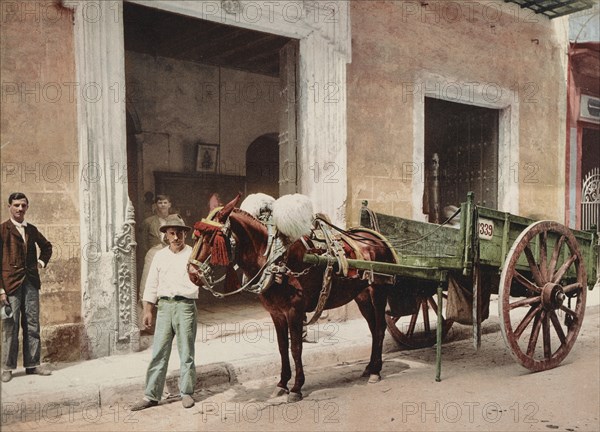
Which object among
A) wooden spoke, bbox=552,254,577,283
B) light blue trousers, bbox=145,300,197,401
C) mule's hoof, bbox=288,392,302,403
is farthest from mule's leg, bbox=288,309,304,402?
wooden spoke, bbox=552,254,577,283

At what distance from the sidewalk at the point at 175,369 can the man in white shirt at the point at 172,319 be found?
1.35 feet

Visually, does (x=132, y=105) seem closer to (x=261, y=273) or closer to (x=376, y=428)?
(x=261, y=273)

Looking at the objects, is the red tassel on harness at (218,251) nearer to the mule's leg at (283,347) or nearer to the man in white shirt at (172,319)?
the man in white shirt at (172,319)

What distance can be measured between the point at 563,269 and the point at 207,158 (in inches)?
274

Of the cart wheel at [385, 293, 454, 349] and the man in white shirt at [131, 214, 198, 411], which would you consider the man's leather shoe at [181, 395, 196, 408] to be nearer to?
the man in white shirt at [131, 214, 198, 411]

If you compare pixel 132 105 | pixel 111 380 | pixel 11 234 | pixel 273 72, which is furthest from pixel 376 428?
pixel 273 72

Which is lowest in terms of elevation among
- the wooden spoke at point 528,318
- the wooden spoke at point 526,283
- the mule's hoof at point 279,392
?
the mule's hoof at point 279,392

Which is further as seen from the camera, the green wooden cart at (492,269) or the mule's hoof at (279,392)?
the green wooden cart at (492,269)

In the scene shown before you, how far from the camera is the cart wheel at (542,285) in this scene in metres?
4.69

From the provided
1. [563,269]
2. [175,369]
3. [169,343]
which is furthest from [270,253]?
[563,269]

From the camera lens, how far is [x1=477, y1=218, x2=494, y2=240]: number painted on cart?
4758 mm

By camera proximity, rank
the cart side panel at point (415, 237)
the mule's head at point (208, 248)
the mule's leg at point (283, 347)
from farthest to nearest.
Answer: the cart side panel at point (415, 237) → the mule's leg at point (283, 347) → the mule's head at point (208, 248)

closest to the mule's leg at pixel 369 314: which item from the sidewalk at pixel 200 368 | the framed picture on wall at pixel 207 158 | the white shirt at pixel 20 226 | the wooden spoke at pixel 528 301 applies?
the sidewalk at pixel 200 368

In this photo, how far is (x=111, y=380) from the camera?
15.2 feet
